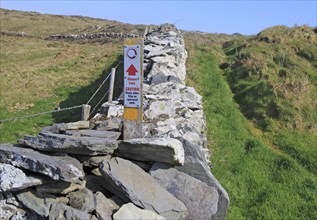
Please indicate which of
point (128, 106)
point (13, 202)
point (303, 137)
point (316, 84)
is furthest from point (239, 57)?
point (13, 202)

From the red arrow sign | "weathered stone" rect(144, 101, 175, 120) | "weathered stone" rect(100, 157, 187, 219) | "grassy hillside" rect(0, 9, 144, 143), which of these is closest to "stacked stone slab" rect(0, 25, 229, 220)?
"weathered stone" rect(100, 157, 187, 219)

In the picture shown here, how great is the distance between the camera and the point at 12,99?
16.8 meters

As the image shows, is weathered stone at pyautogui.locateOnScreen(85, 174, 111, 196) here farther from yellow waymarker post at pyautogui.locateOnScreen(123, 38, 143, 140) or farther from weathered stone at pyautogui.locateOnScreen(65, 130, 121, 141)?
yellow waymarker post at pyautogui.locateOnScreen(123, 38, 143, 140)

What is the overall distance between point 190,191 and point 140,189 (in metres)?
0.74

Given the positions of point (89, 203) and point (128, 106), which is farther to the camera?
point (128, 106)

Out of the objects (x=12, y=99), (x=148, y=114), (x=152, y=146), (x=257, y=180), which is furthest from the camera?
(x=12, y=99)

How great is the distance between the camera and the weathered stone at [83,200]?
5238mm

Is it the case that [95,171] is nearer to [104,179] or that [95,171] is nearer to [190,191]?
[104,179]

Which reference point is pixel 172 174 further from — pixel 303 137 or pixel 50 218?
pixel 303 137

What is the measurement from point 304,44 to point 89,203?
68.8 feet

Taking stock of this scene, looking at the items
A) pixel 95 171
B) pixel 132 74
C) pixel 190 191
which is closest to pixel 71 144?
pixel 95 171

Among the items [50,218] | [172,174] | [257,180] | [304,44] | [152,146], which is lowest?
[257,180]

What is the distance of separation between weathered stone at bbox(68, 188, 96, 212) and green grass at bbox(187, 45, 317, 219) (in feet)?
11.0

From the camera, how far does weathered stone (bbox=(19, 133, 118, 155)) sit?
18.3 feet
